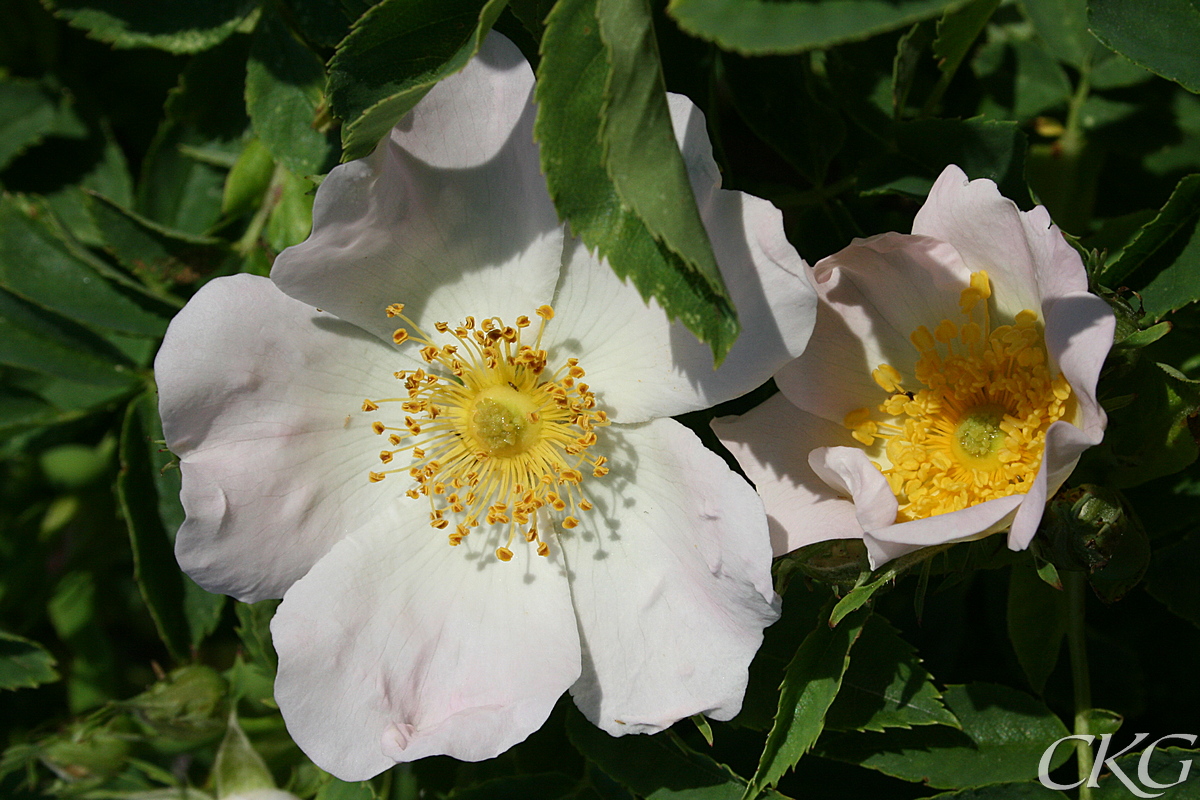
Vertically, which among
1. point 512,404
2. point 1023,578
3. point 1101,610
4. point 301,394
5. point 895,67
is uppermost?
point 895,67

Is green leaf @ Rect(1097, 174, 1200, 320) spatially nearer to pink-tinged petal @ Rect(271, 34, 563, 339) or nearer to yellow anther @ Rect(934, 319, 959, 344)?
yellow anther @ Rect(934, 319, 959, 344)

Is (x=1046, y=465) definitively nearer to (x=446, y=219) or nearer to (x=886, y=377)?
(x=886, y=377)

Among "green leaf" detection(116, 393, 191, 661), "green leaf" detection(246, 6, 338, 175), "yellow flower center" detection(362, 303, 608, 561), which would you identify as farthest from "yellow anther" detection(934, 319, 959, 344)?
"green leaf" detection(116, 393, 191, 661)

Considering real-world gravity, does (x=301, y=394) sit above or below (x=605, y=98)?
below

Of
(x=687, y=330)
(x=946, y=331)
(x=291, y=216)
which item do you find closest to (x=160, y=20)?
(x=291, y=216)

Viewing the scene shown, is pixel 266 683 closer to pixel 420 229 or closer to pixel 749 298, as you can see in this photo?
pixel 420 229

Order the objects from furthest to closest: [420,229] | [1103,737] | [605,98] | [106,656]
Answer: [106,656] < [1103,737] < [420,229] < [605,98]

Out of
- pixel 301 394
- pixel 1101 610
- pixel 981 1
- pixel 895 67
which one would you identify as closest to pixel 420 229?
pixel 301 394
